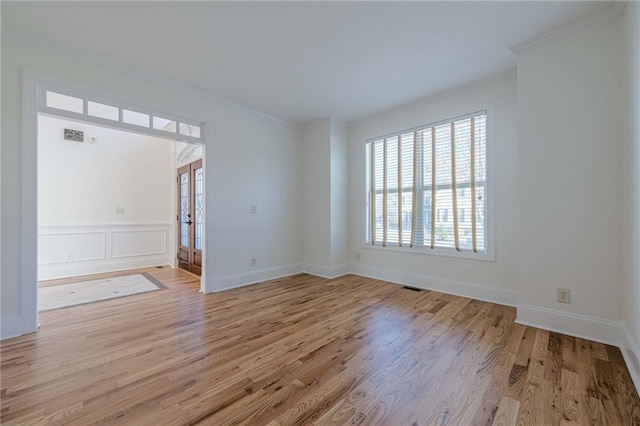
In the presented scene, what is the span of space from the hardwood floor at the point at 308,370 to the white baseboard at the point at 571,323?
0.10 meters

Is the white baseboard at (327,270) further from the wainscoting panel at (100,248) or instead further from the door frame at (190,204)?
the wainscoting panel at (100,248)

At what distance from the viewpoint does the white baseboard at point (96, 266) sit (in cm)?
438

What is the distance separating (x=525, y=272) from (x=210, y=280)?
365 cm

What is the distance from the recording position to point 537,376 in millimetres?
1715

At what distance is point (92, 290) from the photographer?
3.71 metres

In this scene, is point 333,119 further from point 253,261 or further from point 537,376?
point 537,376

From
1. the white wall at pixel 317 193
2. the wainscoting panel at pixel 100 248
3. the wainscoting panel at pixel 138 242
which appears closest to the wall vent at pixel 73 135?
the wainscoting panel at pixel 100 248

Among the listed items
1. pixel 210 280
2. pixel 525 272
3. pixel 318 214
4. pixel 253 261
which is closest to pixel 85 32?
pixel 210 280

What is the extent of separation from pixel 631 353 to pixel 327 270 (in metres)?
3.30

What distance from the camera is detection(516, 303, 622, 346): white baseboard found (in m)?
2.13

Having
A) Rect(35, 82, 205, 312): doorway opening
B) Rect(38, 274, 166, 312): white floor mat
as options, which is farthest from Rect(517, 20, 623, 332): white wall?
Rect(38, 274, 166, 312): white floor mat

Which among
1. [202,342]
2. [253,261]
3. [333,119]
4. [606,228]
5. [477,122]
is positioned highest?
[333,119]

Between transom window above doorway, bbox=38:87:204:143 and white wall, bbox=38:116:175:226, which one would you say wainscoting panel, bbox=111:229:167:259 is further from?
transom window above doorway, bbox=38:87:204:143

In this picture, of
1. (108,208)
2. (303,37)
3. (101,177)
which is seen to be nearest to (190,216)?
(108,208)
